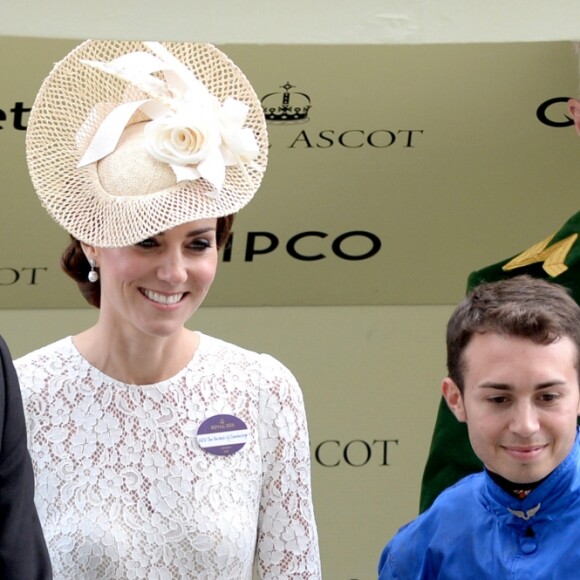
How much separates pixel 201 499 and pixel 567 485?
667mm

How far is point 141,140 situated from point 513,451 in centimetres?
85

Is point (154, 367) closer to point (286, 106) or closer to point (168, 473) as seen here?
point (168, 473)

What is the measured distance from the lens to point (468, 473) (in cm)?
290

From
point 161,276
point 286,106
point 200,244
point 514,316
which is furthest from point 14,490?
point 286,106

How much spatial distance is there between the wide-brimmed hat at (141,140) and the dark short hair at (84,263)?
106 mm

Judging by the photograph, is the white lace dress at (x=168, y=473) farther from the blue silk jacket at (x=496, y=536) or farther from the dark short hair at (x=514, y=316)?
the dark short hair at (x=514, y=316)

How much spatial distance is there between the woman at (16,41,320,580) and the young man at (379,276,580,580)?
0.32 m

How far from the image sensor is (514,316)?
2.46m

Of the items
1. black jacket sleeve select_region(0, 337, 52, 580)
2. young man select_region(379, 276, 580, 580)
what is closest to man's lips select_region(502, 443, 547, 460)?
young man select_region(379, 276, 580, 580)

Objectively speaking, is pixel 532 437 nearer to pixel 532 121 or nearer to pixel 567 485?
pixel 567 485

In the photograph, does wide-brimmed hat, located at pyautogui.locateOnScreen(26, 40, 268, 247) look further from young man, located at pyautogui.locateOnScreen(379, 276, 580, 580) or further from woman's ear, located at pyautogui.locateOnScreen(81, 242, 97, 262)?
young man, located at pyautogui.locateOnScreen(379, 276, 580, 580)

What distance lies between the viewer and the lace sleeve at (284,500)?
8.94 feet

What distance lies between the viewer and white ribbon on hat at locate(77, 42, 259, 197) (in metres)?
2.63

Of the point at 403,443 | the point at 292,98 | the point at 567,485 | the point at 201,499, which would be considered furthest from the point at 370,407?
the point at 567,485
